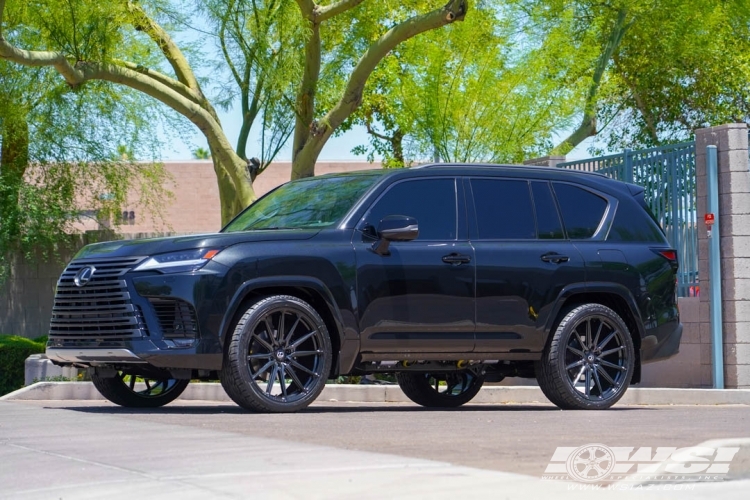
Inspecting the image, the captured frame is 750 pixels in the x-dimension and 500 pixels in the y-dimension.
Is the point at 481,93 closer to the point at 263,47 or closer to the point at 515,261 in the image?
the point at 263,47

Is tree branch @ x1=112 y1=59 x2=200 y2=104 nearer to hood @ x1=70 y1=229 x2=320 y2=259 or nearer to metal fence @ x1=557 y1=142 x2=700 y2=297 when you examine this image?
metal fence @ x1=557 y1=142 x2=700 y2=297

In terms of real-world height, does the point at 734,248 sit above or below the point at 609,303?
above

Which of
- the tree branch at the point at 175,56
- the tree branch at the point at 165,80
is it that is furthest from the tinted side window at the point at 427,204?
the tree branch at the point at 175,56

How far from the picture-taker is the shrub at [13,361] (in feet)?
64.4

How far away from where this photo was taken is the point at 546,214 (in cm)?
1099

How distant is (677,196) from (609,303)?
13.5 feet

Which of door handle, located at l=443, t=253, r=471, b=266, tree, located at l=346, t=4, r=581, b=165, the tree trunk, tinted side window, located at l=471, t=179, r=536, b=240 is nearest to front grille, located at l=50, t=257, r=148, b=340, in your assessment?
door handle, located at l=443, t=253, r=471, b=266

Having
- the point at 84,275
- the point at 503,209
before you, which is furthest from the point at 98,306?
the point at 503,209

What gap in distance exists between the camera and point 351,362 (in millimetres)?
9852

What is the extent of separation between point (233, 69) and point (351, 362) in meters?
12.8

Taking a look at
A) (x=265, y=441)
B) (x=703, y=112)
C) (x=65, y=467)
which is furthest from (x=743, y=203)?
(x=703, y=112)

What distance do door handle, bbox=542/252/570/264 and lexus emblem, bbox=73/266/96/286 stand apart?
3.66 metres

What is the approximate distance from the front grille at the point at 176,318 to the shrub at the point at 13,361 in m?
10.8

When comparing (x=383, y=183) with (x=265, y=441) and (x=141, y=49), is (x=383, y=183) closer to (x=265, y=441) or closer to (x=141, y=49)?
(x=265, y=441)
